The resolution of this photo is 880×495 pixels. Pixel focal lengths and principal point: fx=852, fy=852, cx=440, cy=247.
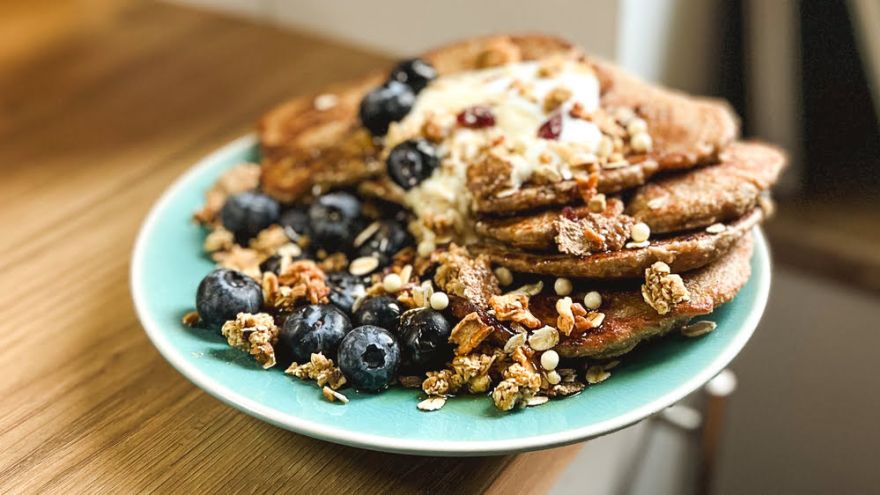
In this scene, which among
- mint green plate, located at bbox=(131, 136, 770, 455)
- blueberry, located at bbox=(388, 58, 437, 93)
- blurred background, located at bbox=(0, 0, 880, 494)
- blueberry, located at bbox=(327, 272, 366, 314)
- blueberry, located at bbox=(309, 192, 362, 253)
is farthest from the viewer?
blurred background, located at bbox=(0, 0, 880, 494)

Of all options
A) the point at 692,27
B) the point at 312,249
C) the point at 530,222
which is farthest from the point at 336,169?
the point at 692,27

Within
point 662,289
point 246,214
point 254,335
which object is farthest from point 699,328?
point 246,214

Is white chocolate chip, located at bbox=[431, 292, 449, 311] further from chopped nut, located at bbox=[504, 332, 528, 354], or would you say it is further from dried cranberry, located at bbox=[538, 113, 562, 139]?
dried cranberry, located at bbox=[538, 113, 562, 139]

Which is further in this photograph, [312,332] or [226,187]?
[226,187]

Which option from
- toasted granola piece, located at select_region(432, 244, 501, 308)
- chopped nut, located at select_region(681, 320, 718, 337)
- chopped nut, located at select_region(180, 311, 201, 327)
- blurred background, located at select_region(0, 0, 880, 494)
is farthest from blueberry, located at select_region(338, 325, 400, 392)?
blurred background, located at select_region(0, 0, 880, 494)

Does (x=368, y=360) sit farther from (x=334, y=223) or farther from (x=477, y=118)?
(x=477, y=118)

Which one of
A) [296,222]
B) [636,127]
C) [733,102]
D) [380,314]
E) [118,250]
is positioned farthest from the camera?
[733,102]

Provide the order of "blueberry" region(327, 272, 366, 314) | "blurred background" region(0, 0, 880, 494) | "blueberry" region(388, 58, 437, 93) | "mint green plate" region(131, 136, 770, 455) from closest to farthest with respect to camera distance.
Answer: "mint green plate" region(131, 136, 770, 455)
"blueberry" region(327, 272, 366, 314)
"blueberry" region(388, 58, 437, 93)
"blurred background" region(0, 0, 880, 494)
